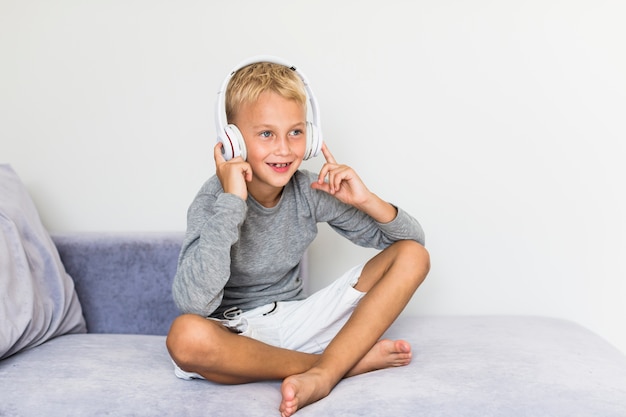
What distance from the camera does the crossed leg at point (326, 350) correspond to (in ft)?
4.41

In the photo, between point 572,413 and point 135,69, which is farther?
point 135,69

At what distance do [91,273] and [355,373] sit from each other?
2.73 ft

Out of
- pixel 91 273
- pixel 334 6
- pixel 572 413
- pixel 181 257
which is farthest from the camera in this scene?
pixel 334 6

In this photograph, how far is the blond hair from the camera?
1600 millimetres

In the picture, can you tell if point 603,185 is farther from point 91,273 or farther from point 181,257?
point 91,273

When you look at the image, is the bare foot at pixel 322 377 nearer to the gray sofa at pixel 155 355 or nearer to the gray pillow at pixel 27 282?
the gray sofa at pixel 155 355

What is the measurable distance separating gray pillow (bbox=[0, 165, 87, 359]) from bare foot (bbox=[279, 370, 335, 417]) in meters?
0.64

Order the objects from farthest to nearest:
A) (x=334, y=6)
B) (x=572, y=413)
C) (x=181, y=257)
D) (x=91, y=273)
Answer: (x=334, y=6), (x=91, y=273), (x=181, y=257), (x=572, y=413)

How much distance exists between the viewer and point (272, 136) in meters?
1.60

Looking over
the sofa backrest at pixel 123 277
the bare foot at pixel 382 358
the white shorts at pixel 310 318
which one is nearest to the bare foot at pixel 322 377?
the bare foot at pixel 382 358

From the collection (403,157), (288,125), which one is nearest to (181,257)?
(288,125)

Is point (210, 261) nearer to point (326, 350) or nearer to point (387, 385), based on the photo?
point (326, 350)

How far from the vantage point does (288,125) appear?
5.23 ft

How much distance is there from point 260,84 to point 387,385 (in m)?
0.67
